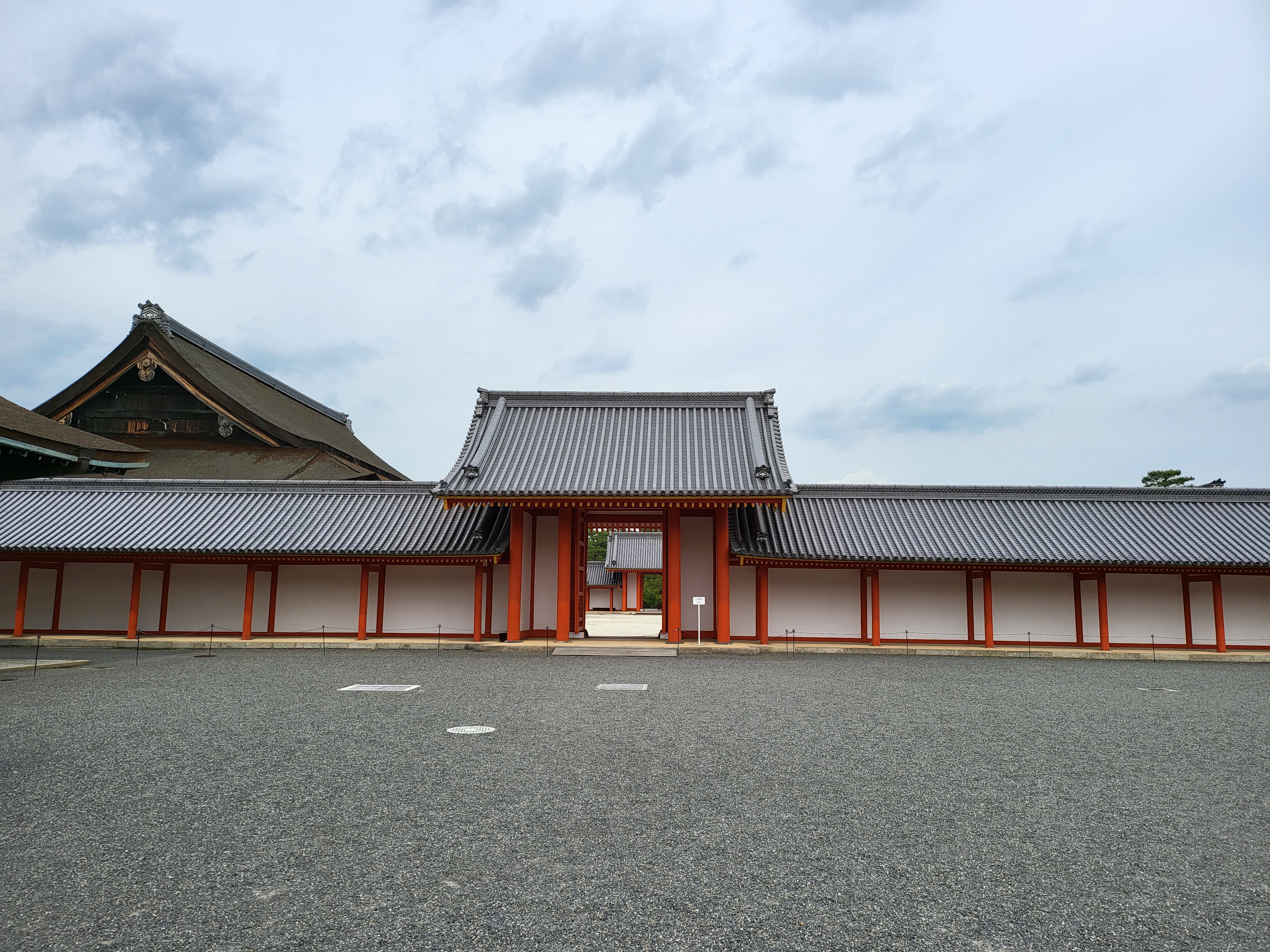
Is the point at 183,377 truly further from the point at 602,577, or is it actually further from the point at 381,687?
the point at 602,577

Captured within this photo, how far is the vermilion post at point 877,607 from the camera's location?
1864cm

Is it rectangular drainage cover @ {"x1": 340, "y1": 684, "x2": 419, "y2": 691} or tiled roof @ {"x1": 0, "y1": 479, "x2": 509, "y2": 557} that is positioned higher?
tiled roof @ {"x1": 0, "y1": 479, "x2": 509, "y2": 557}

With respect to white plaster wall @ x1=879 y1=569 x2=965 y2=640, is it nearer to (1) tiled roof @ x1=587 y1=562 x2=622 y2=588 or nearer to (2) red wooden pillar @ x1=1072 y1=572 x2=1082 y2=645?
(2) red wooden pillar @ x1=1072 y1=572 x2=1082 y2=645

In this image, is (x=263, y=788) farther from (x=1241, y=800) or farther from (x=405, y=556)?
(x=405, y=556)

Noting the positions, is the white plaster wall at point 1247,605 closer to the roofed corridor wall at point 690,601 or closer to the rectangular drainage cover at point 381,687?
the roofed corridor wall at point 690,601

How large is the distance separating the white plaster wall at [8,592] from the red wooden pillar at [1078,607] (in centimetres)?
2640

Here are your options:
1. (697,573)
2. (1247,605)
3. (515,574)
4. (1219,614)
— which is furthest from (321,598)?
(1247,605)

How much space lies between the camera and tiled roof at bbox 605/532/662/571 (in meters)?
42.0

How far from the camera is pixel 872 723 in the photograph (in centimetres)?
901

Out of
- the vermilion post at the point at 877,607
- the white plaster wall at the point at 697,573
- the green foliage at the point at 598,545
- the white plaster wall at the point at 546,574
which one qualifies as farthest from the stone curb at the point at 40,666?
the green foliage at the point at 598,545

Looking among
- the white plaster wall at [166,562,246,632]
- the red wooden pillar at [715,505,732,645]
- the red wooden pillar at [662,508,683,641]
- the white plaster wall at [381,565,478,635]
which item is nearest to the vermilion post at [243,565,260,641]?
the white plaster wall at [166,562,246,632]

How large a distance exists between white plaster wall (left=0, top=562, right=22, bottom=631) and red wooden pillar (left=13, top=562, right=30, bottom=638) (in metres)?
0.30

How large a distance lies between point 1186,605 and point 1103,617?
2351 millimetres

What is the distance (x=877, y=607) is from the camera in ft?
61.6
